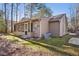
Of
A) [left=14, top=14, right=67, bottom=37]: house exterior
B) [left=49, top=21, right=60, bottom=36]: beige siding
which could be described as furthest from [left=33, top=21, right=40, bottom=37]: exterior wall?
[left=49, top=21, right=60, bottom=36]: beige siding

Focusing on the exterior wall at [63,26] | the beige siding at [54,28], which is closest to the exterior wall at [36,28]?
the beige siding at [54,28]

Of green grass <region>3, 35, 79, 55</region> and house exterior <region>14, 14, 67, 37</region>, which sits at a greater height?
house exterior <region>14, 14, 67, 37</region>

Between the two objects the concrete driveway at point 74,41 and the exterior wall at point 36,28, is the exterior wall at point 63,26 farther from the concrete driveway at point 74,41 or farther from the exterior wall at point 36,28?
the exterior wall at point 36,28

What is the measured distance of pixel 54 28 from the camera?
1.80 meters

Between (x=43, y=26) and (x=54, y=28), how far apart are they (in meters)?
0.11

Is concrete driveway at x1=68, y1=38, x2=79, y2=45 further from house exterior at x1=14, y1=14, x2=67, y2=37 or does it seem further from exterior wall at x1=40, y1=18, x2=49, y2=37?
exterior wall at x1=40, y1=18, x2=49, y2=37

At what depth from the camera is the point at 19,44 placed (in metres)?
1.82

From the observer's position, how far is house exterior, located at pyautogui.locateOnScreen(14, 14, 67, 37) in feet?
5.93

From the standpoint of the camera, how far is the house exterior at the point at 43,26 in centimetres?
181

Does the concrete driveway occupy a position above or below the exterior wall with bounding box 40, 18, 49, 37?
below

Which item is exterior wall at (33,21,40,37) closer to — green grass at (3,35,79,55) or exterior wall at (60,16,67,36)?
green grass at (3,35,79,55)

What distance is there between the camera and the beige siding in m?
1.80

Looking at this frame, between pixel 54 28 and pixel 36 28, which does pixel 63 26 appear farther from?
pixel 36 28

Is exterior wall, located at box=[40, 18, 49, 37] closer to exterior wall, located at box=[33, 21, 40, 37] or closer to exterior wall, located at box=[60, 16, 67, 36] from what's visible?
exterior wall, located at box=[33, 21, 40, 37]
